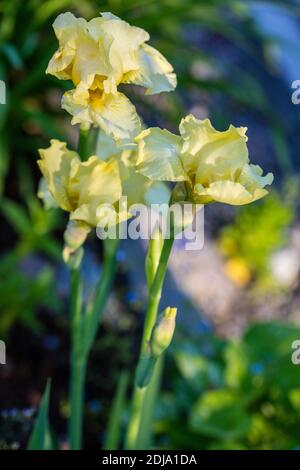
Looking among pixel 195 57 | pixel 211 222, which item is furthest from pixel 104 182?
pixel 211 222

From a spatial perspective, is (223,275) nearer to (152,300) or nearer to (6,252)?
(6,252)

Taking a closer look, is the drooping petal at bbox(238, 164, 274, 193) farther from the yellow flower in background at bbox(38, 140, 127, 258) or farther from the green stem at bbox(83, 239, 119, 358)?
the green stem at bbox(83, 239, 119, 358)

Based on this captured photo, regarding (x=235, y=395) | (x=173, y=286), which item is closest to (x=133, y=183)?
(x=235, y=395)

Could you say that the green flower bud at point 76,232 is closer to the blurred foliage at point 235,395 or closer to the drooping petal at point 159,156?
the drooping petal at point 159,156

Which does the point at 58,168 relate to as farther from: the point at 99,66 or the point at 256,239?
the point at 256,239

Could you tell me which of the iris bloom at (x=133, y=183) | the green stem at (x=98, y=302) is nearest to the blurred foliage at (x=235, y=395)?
the green stem at (x=98, y=302)

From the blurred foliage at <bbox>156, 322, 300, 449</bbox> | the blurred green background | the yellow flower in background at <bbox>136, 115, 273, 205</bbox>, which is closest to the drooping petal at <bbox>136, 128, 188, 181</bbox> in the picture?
the yellow flower in background at <bbox>136, 115, 273, 205</bbox>
